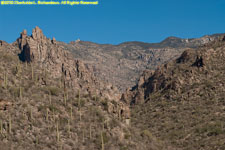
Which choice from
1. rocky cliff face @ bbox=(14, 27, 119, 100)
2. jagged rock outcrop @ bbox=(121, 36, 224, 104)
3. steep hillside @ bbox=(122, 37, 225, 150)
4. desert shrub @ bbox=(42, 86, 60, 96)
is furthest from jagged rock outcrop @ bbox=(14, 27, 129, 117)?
desert shrub @ bbox=(42, 86, 60, 96)

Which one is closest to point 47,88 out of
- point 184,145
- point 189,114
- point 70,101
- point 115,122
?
point 70,101

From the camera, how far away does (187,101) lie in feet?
287

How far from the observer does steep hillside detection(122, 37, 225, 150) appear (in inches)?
2702

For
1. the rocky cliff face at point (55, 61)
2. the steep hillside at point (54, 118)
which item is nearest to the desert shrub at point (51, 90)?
the steep hillside at point (54, 118)

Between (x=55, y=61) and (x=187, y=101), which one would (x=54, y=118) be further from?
(x=55, y=61)

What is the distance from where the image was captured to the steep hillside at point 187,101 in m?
68.6

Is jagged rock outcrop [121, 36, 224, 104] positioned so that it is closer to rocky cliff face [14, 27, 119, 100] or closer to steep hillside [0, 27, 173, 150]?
rocky cliff face [14, 27, 119, 100]

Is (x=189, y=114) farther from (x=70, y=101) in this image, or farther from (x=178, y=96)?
(x=70, y=101)

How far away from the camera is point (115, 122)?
6303 centimetres

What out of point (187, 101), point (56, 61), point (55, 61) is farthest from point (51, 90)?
point (56, 61)

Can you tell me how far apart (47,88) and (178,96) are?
37920mm

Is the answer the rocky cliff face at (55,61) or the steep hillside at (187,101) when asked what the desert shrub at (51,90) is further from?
Answer: the rocky cliff face at (55,61)

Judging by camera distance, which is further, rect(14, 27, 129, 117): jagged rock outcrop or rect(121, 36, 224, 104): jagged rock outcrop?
rect(14, 27, 129, 117): jagged rock outcrop

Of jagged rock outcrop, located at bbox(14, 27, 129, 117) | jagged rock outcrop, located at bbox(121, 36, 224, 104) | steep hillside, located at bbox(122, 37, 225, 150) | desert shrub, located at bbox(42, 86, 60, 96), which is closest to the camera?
desert shrub, located at bbox(42, 86, 60, 96)
